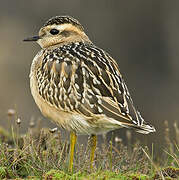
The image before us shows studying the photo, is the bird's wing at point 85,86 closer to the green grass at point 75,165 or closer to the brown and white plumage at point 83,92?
the brown and white plumage at point 83,92

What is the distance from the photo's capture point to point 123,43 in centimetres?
2447

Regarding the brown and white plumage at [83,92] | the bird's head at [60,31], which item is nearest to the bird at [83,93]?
A: the brown and white plumage at [83,92]

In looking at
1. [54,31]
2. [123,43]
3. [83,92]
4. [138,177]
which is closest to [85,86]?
[83,92]

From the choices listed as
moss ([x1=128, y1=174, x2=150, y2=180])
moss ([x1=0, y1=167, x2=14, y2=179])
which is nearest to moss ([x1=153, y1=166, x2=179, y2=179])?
moss ([x1=128, y1=174, x2=150, y2=180])

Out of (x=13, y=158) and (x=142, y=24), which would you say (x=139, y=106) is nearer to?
(x=142, y=24)

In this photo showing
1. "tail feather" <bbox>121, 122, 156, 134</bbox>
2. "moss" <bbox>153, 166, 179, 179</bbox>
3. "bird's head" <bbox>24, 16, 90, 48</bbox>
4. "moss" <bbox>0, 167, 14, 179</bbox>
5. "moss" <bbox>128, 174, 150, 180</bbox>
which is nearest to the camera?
"moss" <bbox>128, 174, 150, 180</bbox>

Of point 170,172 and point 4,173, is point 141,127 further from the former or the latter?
point 4,173

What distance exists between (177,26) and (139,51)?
204 cm

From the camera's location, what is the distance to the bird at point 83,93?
309 inches

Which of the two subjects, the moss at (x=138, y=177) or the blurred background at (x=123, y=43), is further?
the blurred background at (x=123, y=43)

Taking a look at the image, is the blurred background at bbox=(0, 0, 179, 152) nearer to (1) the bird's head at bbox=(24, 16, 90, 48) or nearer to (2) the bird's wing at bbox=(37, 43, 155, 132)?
(1) the bird's head at bbox=(24, 16, 90, 48)

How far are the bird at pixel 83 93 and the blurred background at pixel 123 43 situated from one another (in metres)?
12.6

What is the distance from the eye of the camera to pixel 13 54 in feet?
76.6

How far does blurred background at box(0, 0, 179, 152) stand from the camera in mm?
22359
